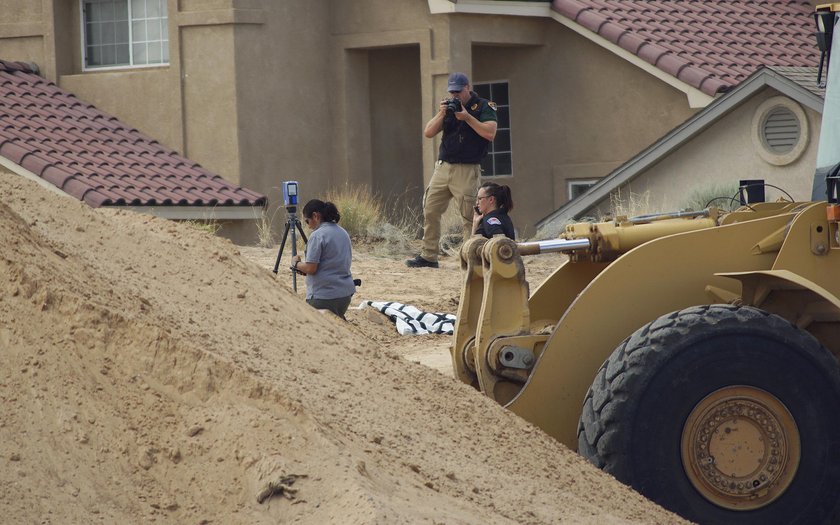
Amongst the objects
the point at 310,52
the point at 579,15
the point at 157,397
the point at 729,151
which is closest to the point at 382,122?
the point at 310,52

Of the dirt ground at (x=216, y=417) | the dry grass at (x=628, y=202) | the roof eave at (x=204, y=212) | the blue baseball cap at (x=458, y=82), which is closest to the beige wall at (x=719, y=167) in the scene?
the dry grass at (x=628, y=202)

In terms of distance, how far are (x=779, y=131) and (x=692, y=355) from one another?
11236 mm

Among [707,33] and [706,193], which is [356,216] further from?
[707,33]

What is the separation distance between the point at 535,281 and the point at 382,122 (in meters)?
6.49

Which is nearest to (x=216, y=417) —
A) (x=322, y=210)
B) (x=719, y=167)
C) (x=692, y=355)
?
(x=692, y=355)

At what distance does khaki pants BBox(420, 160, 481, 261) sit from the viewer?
13.8 metres

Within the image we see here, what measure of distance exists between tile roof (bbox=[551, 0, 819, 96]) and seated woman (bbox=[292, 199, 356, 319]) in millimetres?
8159

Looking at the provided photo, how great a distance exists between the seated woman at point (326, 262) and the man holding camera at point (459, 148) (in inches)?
97.5

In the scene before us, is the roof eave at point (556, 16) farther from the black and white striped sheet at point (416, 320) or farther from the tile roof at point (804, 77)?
the black and white striped sheet at point (416, 320)

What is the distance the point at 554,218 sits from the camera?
56.7 ft

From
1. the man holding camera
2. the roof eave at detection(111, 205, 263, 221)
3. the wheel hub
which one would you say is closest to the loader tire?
the wheel hub

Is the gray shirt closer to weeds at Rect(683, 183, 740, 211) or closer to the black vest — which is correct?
the black vest

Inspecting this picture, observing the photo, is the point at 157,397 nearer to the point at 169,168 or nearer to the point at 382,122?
the point at 169,168

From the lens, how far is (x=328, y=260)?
34.7 feet
